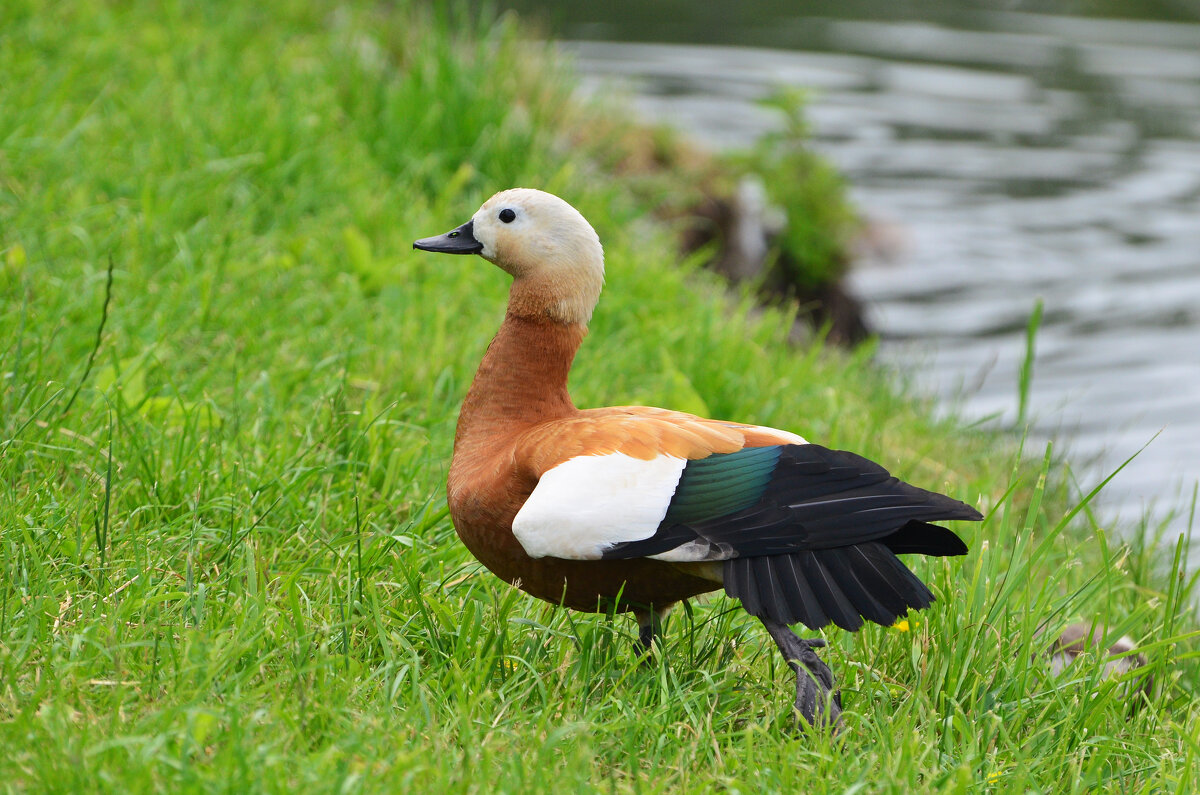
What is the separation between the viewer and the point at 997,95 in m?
14.0

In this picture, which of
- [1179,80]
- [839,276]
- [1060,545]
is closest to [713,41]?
[1179,80]

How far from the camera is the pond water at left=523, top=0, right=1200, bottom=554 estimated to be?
26.7ft

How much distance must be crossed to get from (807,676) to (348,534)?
1371 mm

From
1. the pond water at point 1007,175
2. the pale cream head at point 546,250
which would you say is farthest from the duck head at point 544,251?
the pond water at point 1007,175

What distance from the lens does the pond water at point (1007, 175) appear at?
321 inches

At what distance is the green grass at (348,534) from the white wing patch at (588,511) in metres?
0.34

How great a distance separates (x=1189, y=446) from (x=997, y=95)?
763cm

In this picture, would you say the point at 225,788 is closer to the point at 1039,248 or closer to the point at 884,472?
the point at 884,472

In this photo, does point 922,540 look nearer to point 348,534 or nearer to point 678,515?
point 678,515

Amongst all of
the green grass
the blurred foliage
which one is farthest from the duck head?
the blurred foliage

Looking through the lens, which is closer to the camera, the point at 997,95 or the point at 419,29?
the point at 419,29

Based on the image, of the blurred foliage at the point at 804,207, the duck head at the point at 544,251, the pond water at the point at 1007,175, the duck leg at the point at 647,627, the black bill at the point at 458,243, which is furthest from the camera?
the blurred foliage at the point at 804,207

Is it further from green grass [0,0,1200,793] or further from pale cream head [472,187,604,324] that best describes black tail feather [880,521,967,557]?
pale cream head [472,187,604,324]

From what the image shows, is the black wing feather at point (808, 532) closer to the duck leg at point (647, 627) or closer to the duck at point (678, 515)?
the duck at point (678, 515)
